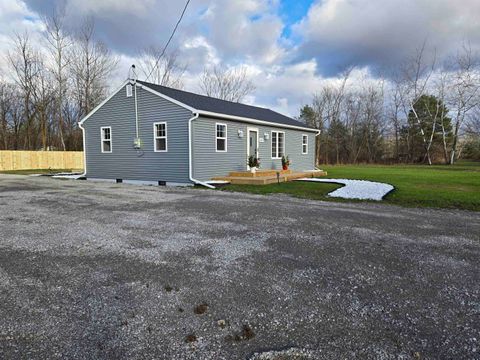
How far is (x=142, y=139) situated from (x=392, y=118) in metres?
30.5

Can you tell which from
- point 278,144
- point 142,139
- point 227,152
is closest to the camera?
point 142,139

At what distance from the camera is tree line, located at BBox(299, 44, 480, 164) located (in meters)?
30.5

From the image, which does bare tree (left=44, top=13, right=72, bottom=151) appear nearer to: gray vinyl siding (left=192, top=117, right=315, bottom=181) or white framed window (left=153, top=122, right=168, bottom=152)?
white framed window (left=153, top=122, right=168, bottom=152)

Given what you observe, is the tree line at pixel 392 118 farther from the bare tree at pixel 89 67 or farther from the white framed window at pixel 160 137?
the white framed window at pixel 160 137

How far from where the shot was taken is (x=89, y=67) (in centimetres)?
2711

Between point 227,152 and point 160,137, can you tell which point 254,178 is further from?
point 160,137

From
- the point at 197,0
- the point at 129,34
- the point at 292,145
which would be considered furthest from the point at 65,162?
the point at 197,0

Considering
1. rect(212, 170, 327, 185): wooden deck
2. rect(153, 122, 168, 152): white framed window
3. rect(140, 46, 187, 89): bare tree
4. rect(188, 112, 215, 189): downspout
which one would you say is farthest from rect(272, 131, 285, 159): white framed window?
rect(140, 46, 187, 89): bare tree

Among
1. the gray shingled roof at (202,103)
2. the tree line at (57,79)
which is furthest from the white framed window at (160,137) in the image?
the tree line at (57,79)

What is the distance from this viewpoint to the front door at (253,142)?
13.4 metres

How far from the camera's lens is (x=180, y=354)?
1741 millimetres

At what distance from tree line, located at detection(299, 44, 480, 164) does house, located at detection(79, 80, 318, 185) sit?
19.4 m

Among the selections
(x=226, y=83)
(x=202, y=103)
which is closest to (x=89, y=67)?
(x=226, y=83)

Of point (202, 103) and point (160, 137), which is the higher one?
point (202, 103)
